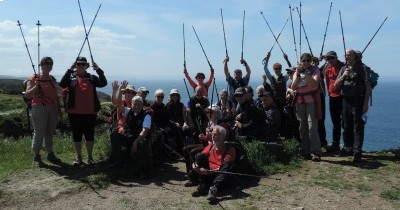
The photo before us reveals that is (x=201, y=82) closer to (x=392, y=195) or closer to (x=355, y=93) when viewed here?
(x=355, y=93)

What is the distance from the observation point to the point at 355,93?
9.45 metres

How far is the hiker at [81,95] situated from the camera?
380 inches

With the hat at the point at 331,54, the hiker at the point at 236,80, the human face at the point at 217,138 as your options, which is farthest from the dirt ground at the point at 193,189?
the hiker at the point at 236,80

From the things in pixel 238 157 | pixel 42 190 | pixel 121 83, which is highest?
pixel 121 83

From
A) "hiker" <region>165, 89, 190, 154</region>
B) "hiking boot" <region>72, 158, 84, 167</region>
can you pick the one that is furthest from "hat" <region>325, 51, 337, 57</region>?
"hiking boot" <region>72, 158, 84, 167</region>

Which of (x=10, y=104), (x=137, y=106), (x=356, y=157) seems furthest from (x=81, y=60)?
(x=10, y=104)

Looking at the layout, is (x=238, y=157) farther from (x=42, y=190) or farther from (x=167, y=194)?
(x=42, y=190)

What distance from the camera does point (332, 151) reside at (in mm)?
10953

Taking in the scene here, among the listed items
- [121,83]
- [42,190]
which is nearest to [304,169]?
[121,83]

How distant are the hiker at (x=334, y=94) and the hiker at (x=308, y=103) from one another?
0.78 m

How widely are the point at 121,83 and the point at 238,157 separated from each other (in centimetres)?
350

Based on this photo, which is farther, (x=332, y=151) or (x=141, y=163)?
(x=332, y=151)

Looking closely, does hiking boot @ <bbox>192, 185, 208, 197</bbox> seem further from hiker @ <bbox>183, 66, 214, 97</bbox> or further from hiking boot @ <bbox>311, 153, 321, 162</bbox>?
hiker @ <bbox>183, 66, 214, 97</bbox>

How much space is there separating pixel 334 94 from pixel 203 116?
3.16 m
